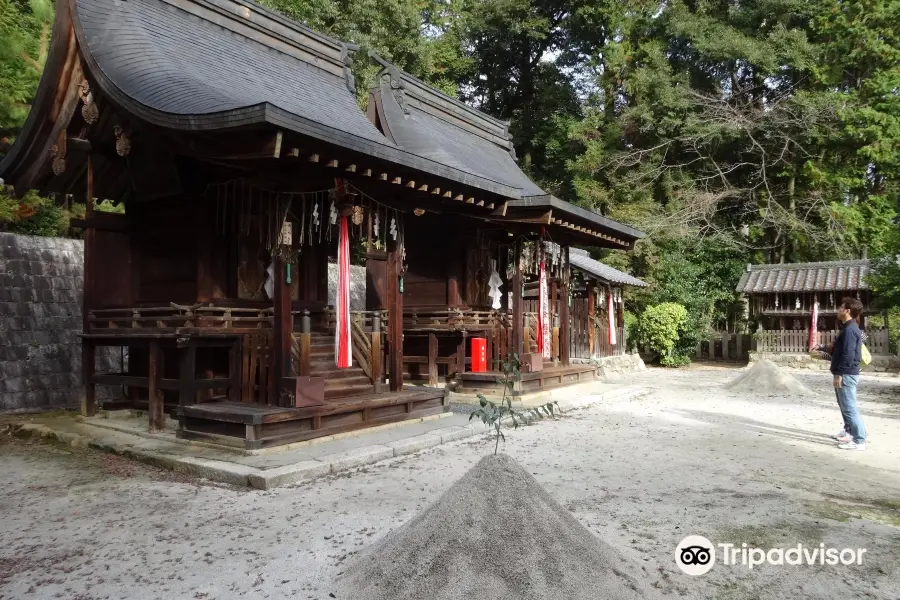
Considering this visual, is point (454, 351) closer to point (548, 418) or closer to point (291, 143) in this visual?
point (548, 418)

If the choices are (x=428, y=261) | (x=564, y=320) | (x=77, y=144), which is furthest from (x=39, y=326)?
(x=564, y=320)

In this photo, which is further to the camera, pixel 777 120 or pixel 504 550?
pixel 777 120

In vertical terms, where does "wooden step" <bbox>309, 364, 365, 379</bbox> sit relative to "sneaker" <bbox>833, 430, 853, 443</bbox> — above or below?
above

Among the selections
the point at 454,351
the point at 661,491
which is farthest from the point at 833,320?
the point at 661,491

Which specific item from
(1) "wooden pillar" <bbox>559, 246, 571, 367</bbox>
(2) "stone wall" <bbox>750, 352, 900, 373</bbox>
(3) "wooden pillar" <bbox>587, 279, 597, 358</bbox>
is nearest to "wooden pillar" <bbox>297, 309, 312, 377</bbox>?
(1) "wooden pillar" <bbox>559, 246, 571, 367</bbox>

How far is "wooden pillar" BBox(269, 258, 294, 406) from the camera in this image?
7.22 metres

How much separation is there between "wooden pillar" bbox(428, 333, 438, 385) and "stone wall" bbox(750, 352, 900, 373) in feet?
43.8

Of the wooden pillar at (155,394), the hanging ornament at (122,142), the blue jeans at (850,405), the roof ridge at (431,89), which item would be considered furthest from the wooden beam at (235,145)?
the roof ridge at (431,89)

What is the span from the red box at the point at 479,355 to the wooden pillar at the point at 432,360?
86cm

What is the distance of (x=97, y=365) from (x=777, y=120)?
24338 millimetres

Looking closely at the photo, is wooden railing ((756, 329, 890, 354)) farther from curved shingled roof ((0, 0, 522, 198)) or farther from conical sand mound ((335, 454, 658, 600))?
conical sand mound ((335, 454, 658, 600))

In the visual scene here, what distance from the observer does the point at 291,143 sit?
6.41 meters

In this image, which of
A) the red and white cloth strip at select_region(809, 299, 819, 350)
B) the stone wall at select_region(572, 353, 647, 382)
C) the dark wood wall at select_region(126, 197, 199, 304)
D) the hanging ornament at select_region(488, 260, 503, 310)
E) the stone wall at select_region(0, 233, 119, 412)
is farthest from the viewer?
the red and white cloth strip at select_region(809, 299, 819, 350)

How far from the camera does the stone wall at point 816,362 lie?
1844cm
